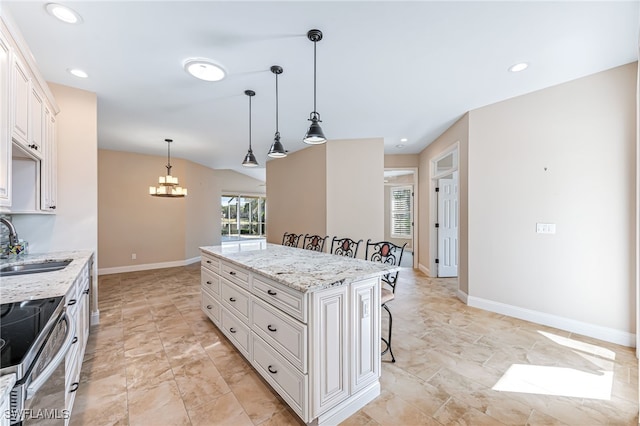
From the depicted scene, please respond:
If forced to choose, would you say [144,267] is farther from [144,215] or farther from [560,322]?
[560,322]

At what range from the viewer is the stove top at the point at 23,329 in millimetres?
807

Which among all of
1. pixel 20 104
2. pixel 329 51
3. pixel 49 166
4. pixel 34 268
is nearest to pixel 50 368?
pixel 34 268

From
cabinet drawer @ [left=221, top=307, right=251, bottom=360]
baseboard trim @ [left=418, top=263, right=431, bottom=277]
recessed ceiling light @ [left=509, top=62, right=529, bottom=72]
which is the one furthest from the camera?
baseboard trim @ [left=418, top=263, right=431, bottom=277]

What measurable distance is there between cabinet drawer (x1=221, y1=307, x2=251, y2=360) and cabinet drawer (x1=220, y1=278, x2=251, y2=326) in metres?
0.06

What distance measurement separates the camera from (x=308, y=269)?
197 cm

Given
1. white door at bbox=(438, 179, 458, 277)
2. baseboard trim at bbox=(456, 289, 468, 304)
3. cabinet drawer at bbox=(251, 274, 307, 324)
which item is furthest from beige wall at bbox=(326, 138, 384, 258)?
cabinet drawer at bbox=(251, 274, 307, 324)

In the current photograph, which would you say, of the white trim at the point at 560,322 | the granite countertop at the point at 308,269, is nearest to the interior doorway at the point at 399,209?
the white trim at the point at 560,322

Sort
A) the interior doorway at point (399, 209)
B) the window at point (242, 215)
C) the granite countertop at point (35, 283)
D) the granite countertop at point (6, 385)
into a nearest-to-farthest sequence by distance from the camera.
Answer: the granite countertop at point (6, 385)
the granite countertop at point (35, 283)
the interior doorway at point (399, 209)
the window at point (242, 215)

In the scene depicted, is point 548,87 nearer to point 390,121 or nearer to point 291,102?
point 390,121

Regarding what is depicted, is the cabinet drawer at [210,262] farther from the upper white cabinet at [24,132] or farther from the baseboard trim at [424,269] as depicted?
the baseboard trim at [424,269]

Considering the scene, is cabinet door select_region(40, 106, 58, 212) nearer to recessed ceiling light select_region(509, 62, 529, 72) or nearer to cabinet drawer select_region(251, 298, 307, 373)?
cabinet drawer select_region(251, 298, 307, 373)

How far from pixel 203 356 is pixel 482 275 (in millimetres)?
3496

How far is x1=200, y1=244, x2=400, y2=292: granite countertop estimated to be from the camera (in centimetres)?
162

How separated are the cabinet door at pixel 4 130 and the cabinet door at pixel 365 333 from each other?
2303mm
